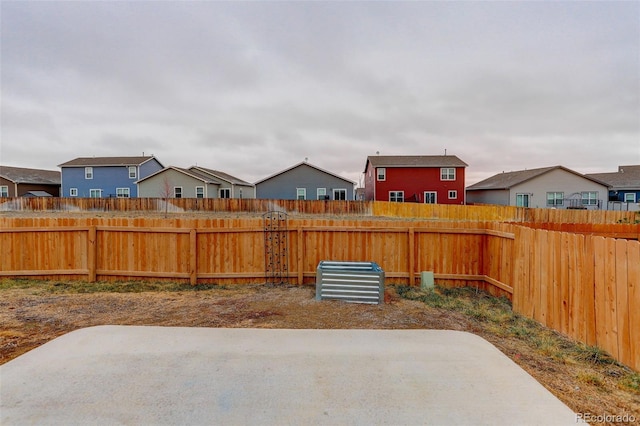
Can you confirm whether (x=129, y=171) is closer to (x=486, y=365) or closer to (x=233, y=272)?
(x=233, y=272)

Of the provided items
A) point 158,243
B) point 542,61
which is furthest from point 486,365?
point 542,61

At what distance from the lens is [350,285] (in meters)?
6.52

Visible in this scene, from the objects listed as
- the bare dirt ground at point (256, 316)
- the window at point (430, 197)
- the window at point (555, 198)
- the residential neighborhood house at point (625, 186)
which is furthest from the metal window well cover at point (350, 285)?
the residential neighborhood house at point (625, 186)

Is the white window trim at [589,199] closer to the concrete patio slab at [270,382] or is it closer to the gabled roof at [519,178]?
the gabled roof at [519,178]

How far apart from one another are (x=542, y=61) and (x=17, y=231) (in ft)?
58.6

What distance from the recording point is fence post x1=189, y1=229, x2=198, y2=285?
804 centimetres

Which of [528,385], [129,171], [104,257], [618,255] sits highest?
[129,171]

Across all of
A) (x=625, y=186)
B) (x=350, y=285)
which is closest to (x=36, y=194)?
(x=350, y=285)

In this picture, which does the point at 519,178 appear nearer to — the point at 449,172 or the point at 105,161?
the point at 449,172

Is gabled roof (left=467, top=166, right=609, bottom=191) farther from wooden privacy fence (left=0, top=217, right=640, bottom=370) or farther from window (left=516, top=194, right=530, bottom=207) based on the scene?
wooden privacy fence (left=0, top=217, right=640, bottom=370)

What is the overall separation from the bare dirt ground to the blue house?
36611mm

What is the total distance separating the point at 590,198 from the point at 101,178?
5341 centimetres

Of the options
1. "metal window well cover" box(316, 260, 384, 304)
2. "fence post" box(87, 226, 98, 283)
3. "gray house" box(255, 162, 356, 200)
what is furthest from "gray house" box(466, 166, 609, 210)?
"fence post" box(87, 226, 98, 283)

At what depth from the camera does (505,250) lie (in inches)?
270
